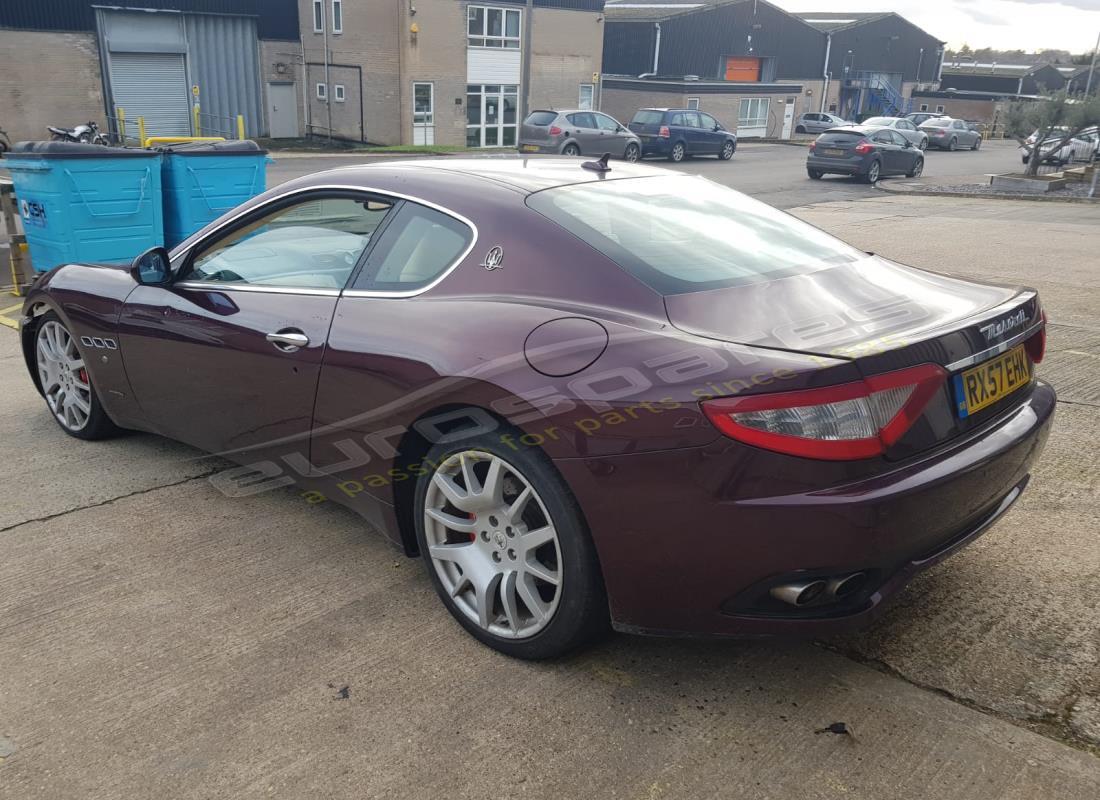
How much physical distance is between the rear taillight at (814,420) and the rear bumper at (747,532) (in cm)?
6

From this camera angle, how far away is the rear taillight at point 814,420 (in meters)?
2.26

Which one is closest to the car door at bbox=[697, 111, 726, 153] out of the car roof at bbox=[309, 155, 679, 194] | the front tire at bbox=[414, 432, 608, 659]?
the car roof at bbox=[309, 155, 679, 194]

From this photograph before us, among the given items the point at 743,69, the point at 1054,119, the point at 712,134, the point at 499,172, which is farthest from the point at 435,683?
the point at 743,69

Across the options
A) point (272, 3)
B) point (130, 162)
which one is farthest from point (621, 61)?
point (130, 162)

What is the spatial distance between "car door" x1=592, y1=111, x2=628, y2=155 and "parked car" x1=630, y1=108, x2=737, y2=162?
5.06 ft

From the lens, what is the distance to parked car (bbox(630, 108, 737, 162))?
97.9 ft

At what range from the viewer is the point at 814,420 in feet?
7.45

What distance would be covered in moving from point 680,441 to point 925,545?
0.75 m

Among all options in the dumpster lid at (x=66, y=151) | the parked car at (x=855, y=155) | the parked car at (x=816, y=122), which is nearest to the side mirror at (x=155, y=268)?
the dumpster lid at (x=66, y=151)

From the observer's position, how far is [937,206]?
17688 millimetres

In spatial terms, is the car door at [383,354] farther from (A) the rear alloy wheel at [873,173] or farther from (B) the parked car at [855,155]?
(A) the rear alloy wheel at [873,173]

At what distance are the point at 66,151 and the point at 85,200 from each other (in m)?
0.41

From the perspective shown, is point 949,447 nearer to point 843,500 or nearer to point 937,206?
point 843,500

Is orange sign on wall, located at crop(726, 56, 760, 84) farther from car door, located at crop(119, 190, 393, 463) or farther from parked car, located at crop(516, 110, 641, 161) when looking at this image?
car door, located at crop(119, 190, 393, 463)
